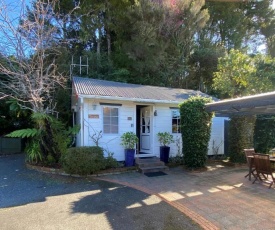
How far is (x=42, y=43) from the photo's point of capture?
8.59 metres

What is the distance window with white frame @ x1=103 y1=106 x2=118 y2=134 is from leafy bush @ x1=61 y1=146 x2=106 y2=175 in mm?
1458

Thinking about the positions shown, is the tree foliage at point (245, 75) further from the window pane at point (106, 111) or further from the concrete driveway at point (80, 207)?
the concrete driveway at point (80, 207)

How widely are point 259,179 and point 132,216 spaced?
183 inches

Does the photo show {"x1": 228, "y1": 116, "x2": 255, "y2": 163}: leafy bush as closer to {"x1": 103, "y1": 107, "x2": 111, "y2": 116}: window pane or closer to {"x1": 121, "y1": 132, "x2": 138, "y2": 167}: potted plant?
{"x1": 121, "y1": 132, "x2": 138, "y2": 167}: potted plant

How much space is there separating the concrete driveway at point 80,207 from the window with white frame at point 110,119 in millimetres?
2502

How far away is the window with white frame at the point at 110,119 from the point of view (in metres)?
9.16

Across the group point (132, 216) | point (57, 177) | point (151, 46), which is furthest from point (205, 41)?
point (132, 216)

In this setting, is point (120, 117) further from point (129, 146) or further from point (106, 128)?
point (129, 146)

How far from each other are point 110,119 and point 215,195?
5.14 metres

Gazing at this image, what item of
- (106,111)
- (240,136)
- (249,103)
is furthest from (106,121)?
(240,136)

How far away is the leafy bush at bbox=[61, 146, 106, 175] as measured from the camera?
299 inches

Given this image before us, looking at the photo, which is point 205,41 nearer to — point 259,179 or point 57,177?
point 259,179

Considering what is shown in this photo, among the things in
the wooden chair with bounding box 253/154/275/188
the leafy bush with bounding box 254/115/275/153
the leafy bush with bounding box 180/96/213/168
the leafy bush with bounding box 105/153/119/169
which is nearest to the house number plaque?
the leafy bush with bounding box 105/153/119/169

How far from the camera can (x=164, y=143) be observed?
970cm
